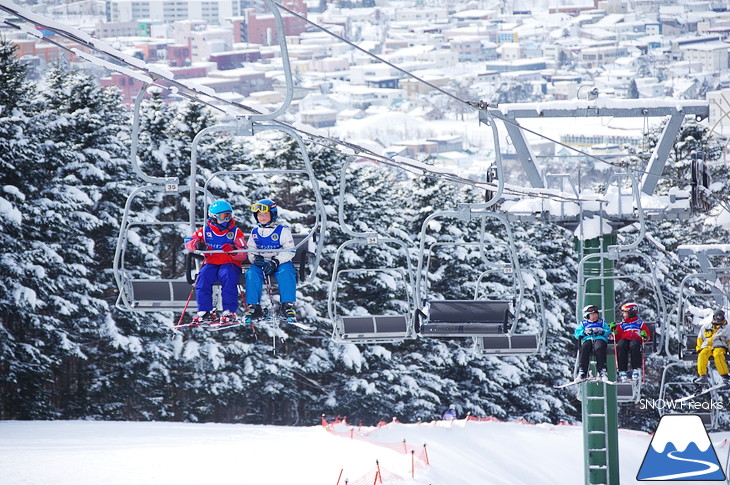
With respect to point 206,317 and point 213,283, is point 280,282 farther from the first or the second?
point 206,317

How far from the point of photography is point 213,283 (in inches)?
533

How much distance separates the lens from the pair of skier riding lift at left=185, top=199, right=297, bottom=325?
13.3 m

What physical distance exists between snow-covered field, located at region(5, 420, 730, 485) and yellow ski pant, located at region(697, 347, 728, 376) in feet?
17.1

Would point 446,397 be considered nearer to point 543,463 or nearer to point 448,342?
point 448,342

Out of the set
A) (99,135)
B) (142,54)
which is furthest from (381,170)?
(142,54)

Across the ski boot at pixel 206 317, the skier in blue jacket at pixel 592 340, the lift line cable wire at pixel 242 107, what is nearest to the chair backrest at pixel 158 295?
the ski boot at pixel 206 317

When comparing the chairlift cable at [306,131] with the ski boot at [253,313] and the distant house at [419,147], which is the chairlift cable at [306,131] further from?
the distant house at [419,147]

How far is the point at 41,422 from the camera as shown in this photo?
86.4 feet

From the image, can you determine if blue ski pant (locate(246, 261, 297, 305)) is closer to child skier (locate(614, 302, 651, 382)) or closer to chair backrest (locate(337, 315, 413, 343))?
chair backrest (locate(337, 315, 413, 343))


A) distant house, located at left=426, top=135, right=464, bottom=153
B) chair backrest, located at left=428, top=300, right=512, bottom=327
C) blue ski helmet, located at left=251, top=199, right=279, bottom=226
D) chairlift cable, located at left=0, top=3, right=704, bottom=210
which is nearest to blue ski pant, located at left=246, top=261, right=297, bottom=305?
blue ski helmet, located at left=251, top=199, right=279, bottom=226

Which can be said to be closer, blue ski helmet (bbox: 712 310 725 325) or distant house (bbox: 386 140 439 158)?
blue ski helmet (bbox: 712 310 725 325)

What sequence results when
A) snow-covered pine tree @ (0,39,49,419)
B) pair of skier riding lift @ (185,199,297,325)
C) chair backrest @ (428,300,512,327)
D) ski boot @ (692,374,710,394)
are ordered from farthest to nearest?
snow-covered pine tree @ (0,39,49,419) < ski boot @ (692,374,710,394) < chair backrest @ (428,300,512,327) < pair of skier riding lift @ (185,199,297,325)

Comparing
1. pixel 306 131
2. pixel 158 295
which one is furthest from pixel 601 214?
pixel 158 295

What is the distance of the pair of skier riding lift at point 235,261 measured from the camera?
1326 centimetres
